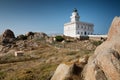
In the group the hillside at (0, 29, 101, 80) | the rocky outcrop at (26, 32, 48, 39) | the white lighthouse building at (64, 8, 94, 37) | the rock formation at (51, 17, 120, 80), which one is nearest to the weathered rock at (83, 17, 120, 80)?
the rock formation at (51, 17, 120, 80)

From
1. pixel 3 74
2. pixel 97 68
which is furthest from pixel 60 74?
pixel 3 74

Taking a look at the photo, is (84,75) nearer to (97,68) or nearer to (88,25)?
(97,68)

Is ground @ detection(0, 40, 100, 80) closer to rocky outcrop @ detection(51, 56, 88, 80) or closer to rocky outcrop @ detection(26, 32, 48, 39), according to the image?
rocky outcrop @ detection(51, 56, 88, 80)

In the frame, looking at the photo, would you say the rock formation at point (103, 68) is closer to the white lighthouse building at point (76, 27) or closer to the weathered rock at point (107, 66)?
the weathered rock at point (107, 66)

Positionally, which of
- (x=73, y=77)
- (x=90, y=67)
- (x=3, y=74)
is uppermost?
(x=90, y=67)

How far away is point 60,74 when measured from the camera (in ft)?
36.5

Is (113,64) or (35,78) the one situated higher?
(113,64)

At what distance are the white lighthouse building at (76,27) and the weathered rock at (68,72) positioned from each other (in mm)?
66519

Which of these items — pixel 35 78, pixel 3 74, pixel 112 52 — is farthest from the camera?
pixel 3 74

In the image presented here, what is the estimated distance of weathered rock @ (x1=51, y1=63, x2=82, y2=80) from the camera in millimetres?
10489

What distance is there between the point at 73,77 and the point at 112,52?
3159 millimetres

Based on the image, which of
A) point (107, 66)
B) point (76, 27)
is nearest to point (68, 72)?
point (107, 66)

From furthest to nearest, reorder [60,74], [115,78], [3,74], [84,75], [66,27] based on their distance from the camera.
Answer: [66,27]
[3,74]
[60,74]
[84,75]
[115,78]

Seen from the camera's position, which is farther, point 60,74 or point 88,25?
point 88,25
